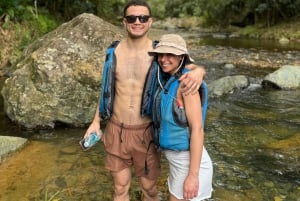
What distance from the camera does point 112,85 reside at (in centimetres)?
340

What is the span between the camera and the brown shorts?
3471mm

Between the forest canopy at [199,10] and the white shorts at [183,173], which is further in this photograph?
the forest canopy at [199,10]

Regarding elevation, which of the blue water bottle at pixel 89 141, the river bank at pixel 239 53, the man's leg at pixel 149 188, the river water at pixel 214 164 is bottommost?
the river water at pixel 214 164

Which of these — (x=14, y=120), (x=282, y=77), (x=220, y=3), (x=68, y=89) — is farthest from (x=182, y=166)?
(x=220, y=3)

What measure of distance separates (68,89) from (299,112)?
4418 mm

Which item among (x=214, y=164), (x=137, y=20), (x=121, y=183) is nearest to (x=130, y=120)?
(x=121, y=183)

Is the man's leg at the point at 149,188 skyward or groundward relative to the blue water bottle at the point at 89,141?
groundward

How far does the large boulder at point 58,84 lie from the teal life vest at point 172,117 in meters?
3.75

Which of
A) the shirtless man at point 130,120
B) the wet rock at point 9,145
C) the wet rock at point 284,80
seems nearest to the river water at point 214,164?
the wet rock at point 9,145

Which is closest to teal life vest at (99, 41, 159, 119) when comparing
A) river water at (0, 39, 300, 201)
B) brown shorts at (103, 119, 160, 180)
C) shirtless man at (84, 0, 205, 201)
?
shirtless man at (84, 0, 205, 201)

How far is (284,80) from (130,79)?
23.6ft

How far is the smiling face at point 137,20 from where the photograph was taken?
313 cm

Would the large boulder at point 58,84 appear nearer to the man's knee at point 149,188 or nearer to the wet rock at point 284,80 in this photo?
the man's knee at point 149,188

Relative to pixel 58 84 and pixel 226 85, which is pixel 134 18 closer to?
pixel 58 84
